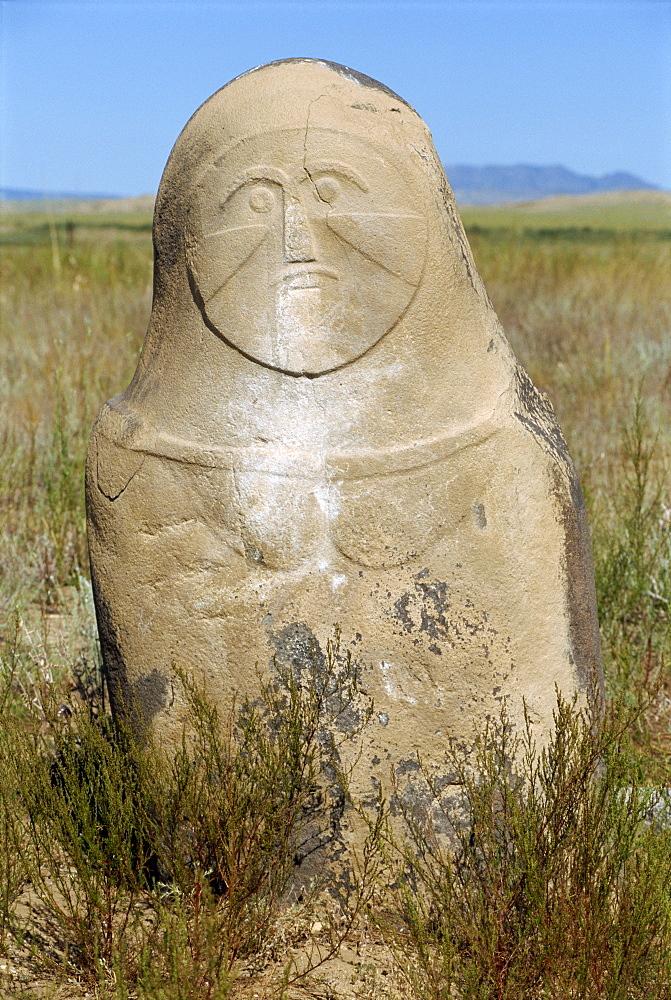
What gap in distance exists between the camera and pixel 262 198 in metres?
2.17

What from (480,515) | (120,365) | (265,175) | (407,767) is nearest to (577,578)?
(480,515)

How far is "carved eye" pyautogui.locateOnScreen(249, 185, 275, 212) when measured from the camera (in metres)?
2.16

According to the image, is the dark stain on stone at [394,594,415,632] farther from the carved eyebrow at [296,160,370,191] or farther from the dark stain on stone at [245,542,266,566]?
the carved eyebrow at [296,160,370,191]

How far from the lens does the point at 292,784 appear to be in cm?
211

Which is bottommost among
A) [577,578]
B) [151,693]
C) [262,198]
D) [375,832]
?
[375,832]

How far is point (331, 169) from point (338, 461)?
2.08 feet

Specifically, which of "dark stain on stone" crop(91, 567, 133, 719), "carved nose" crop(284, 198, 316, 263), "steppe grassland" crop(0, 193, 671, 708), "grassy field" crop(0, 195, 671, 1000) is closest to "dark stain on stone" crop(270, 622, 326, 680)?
"grassy field" crop(0, 195, 671, 1000)

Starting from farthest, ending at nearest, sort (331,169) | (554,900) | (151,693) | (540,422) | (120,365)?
(120,365), (540,422), (151,693), (331,169), (554,900)

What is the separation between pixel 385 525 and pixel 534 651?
0.45 m

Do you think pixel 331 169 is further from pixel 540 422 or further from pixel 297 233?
pixel 540 422

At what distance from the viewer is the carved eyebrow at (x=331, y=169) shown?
2141mm

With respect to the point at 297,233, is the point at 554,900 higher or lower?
lower

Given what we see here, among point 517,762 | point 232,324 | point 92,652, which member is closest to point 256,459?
point 232,324

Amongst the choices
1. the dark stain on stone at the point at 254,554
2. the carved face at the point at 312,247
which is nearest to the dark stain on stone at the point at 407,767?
the dark stain on stone at the point at 254,554
